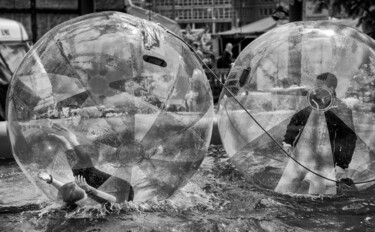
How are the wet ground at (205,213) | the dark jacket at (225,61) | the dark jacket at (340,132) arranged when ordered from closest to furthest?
the wet ground at (205,213)
the dark jacket at (340,132)
the dark jacket at (225,61)

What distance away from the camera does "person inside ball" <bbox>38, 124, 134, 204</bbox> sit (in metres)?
4.32

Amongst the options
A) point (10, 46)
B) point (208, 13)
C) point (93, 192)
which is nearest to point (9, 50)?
point (10, 46)

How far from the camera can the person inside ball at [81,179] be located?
4.32 meters

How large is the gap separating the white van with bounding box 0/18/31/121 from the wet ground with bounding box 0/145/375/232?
6.07 m

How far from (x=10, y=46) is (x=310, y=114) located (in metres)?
8.55

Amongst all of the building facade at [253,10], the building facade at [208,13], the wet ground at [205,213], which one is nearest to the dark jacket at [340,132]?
the wet ground at [205,213]

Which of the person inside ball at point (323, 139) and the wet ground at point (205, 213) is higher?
the person inside ball at point (323, 139)

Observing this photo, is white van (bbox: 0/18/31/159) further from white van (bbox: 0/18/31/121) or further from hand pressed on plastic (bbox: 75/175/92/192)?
hand pressed on plastic (bbox: 75/175/92/192)

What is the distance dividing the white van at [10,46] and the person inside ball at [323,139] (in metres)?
7.17

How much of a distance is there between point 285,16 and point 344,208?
13.6 meters

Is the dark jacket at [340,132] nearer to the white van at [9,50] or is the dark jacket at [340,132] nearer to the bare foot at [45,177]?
the bare foot at [45,177]

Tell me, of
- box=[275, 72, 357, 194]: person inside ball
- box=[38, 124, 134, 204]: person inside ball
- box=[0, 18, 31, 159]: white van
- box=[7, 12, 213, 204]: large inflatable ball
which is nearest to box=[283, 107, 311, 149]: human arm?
box=[275, 72, 357, 194]: person inside ball

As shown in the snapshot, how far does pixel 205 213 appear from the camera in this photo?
15.2 ft

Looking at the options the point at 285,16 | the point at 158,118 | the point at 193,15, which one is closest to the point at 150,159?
the point at 158,118
